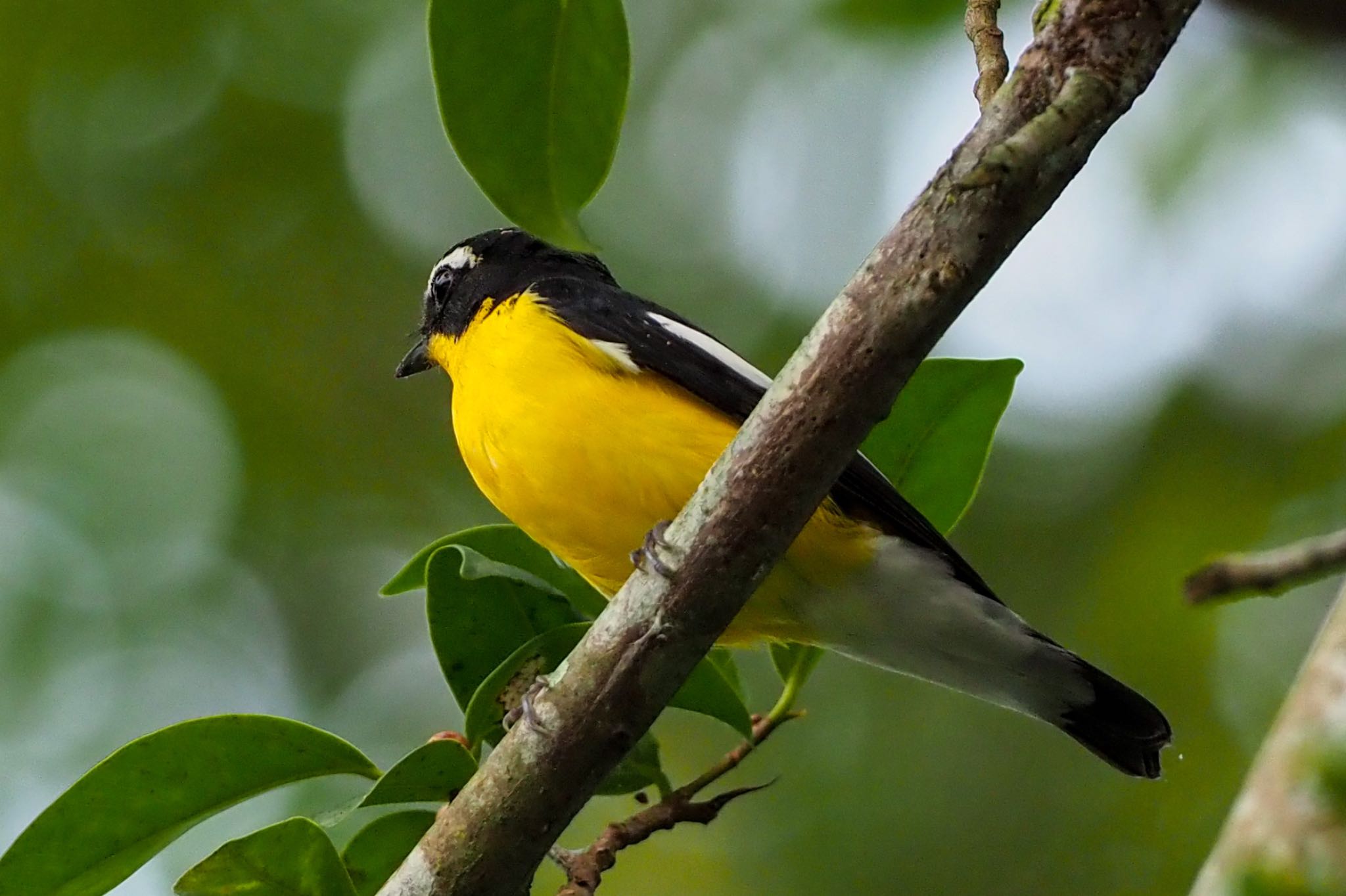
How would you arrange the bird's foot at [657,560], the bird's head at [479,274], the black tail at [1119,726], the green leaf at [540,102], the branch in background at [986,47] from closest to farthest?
the bird's foot at [657,560], the branch in background at [986,47], the green leaf at [540,102], the black tail at [1119,726], the bird's head at [479,274]

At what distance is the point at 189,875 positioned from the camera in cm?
239

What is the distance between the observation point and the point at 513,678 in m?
2.65

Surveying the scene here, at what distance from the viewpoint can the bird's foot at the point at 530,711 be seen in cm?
225

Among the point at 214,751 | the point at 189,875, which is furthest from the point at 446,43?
the point at 189,875

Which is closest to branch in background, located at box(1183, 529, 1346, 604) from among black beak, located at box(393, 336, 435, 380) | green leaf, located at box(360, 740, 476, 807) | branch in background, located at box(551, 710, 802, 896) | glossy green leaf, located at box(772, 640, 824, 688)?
branch in background, located at box(551, 710, 802, 896)

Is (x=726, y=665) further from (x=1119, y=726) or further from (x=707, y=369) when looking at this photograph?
(x=1119, y=726)

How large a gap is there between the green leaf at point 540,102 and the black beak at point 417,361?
136cm

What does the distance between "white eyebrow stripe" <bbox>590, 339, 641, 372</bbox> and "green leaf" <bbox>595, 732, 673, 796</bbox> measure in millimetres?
889

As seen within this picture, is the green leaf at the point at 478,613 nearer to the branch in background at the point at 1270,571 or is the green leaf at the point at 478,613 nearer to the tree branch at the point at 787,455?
the tree branch at the point at 787,455

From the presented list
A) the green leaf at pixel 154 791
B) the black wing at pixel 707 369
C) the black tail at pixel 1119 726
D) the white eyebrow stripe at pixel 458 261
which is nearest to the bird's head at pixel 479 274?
the white eyebrow stripe at pixel 458 261

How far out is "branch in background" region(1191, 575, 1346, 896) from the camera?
4.26 feet

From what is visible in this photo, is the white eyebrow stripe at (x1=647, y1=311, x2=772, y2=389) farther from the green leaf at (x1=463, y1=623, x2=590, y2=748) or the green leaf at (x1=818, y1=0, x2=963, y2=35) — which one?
the green leaf at (x1=818, y1=0, x2=963, y2=35)

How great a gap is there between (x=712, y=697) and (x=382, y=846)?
2.29 feet

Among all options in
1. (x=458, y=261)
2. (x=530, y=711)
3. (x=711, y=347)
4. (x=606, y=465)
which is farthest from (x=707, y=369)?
(x=458, y=261)
